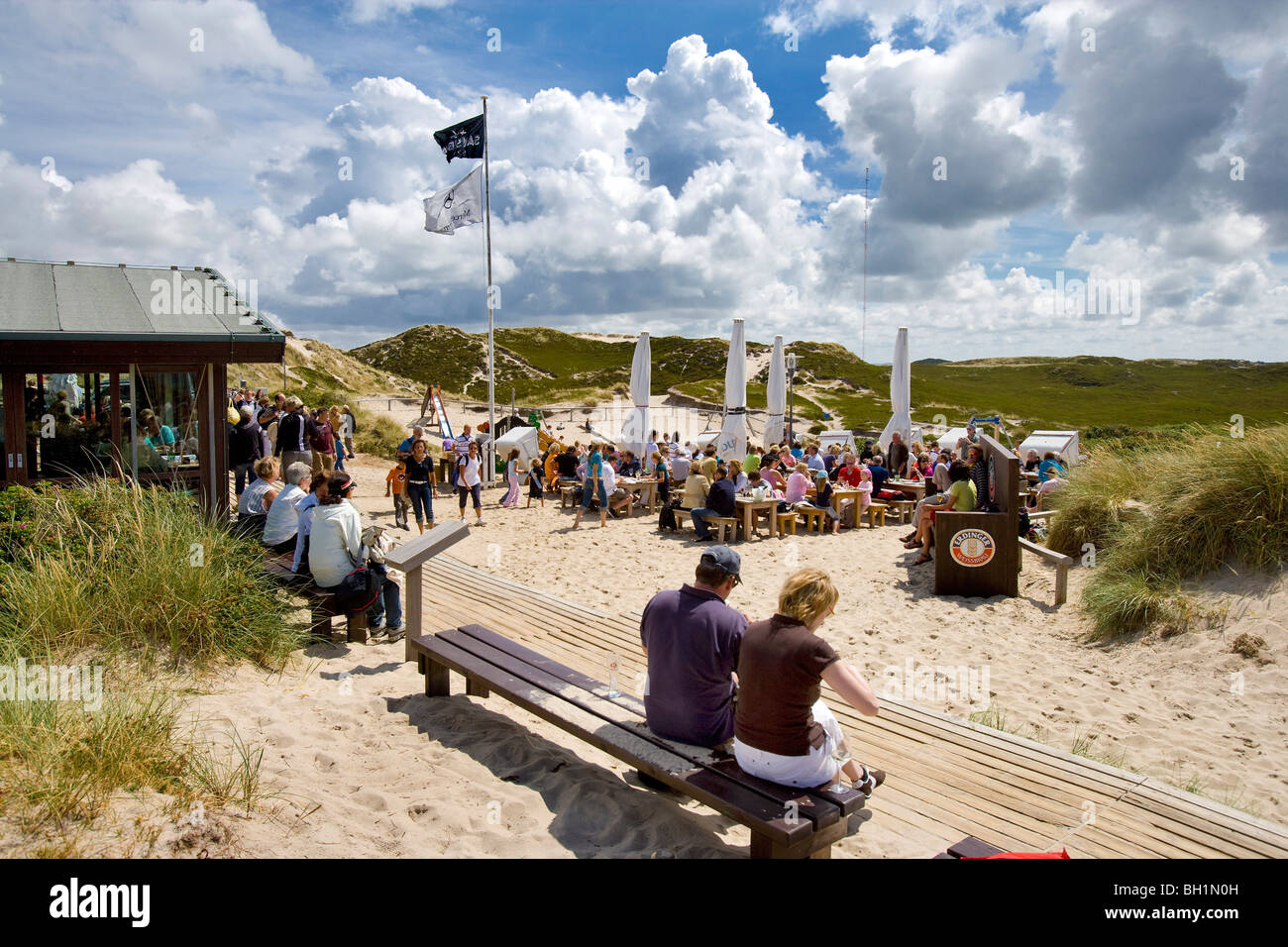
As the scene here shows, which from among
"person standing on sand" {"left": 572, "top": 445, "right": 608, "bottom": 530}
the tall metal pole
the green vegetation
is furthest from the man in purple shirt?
the tall metal pole

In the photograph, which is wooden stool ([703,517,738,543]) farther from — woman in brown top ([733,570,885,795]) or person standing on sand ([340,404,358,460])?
person standing on sand ([340,404,358,460])

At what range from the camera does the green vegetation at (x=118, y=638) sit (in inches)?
124

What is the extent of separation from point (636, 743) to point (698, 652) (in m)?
0.57

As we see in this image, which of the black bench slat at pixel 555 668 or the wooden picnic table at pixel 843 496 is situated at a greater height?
the wooden picnic table at pixel 843 496

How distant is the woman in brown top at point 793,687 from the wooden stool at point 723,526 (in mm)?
8505

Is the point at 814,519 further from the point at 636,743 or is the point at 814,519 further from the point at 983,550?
the point at 636,743

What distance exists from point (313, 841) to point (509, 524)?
9.83m

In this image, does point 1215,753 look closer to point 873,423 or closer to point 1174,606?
point 1174,606

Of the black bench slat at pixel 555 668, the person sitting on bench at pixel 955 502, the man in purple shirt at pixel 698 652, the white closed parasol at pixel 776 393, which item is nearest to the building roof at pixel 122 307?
the black bench slat at pixel 555 668

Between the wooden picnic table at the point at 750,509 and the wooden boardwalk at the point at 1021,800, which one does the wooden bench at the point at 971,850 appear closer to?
the wooden boardwalk at the point at 1021,800

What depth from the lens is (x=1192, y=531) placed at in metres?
7.16
